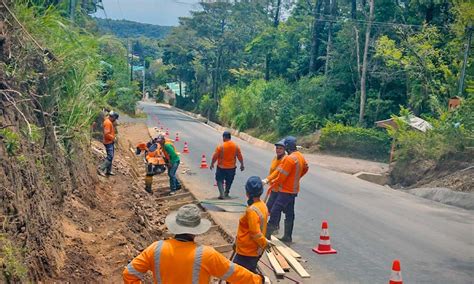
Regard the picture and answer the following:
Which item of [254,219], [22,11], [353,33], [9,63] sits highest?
[353,33]

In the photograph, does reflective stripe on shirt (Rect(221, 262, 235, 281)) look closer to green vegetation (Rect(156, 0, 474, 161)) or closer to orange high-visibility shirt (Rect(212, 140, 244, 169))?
orange high-visibility shirt (Rect(212, 140, 244, 169))

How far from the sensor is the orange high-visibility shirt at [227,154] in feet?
42.3

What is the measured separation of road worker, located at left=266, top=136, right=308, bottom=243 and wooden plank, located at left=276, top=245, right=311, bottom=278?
0.60 metres

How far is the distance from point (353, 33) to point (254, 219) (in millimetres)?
31167

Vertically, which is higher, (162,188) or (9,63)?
(9,63)

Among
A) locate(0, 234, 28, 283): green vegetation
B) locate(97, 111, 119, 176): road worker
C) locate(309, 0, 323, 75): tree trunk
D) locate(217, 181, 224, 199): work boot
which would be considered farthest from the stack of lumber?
locate(309, 0, 323, 75): tree trunk

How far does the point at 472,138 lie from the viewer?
62.2 ft

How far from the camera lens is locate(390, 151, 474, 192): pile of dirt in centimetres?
1815

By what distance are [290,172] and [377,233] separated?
9.96ft

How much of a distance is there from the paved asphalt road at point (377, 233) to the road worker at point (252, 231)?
1.95 meters

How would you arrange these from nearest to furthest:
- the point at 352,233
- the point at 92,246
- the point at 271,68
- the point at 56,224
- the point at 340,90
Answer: the point at 56,224
the point at 92,246
the point at 352,233
the point at 340,90
the point at 271,68

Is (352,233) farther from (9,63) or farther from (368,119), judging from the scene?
(368,119)

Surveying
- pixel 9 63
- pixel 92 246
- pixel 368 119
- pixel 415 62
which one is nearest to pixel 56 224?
pixel 92 246

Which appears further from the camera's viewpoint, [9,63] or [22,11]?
[22,11]
